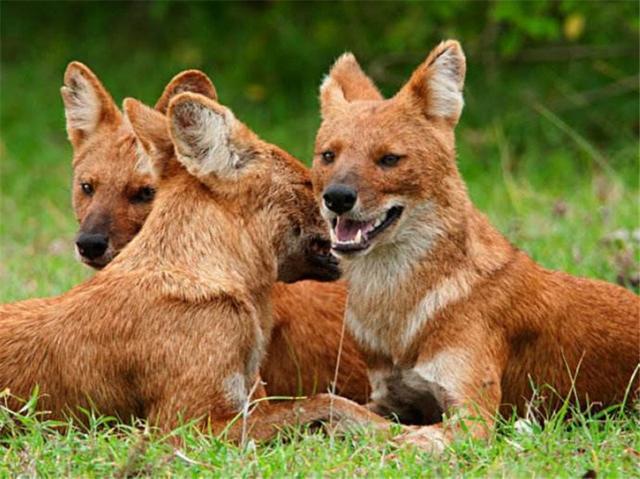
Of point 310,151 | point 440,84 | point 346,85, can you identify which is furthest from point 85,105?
point 310,151

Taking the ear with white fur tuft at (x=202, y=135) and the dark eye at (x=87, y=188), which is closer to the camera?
the ear with white fur tuft at (x=202, y=135)

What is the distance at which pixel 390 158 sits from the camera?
6453mm

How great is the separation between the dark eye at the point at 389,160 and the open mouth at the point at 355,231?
192 millimetres

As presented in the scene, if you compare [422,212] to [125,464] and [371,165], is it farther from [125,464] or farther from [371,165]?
→ [125,464]

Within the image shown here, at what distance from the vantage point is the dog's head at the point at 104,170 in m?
7.33

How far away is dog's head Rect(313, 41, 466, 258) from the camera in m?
6.30

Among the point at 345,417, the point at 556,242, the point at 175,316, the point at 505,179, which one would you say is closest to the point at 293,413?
the point at 345,417

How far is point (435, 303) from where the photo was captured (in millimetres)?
6523

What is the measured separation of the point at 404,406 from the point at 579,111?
7.47m

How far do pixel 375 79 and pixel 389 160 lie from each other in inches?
287

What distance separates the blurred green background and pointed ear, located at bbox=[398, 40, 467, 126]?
8.93 ft

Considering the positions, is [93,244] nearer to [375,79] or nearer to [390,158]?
[390,158]

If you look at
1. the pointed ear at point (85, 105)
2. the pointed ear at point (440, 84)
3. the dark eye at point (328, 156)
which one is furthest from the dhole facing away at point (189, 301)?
the pointed ear at point (85, 105)

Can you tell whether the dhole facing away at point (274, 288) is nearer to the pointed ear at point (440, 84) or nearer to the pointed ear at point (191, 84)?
the pointed ear at point (191, 84)
